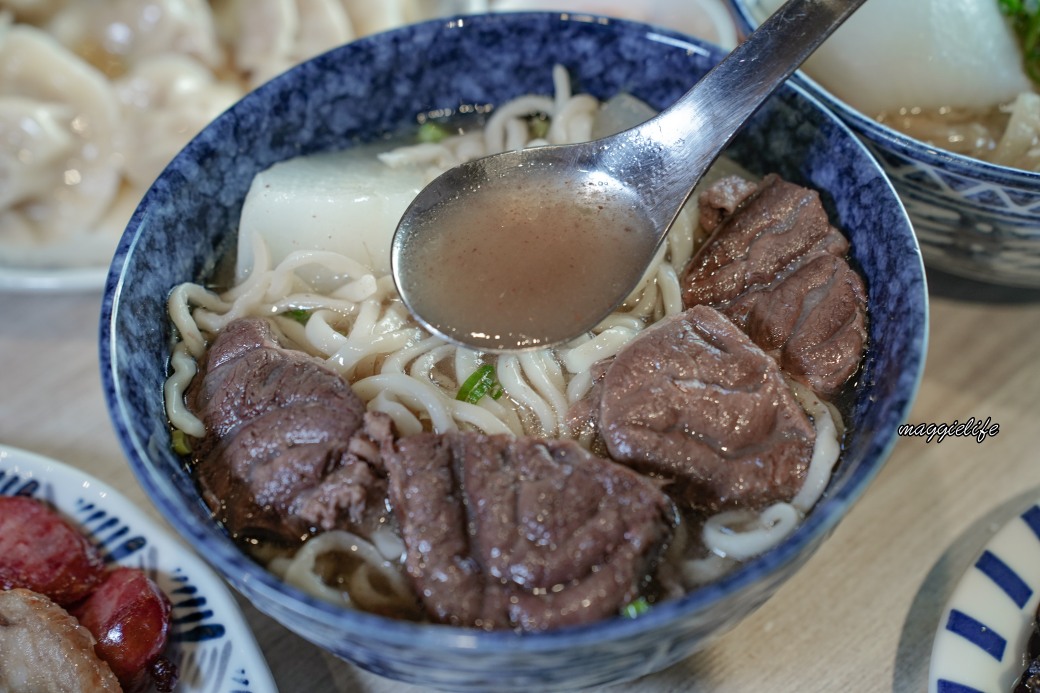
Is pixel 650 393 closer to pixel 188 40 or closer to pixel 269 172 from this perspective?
pixel 269 172

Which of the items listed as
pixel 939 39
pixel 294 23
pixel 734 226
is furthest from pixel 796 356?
pixel 294 23

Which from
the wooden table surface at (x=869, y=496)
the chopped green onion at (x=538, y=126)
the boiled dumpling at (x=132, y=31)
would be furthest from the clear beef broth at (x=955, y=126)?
the boiled dumpling at (x=132, y=31)

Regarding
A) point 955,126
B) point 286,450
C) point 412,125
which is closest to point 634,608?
point 286,450

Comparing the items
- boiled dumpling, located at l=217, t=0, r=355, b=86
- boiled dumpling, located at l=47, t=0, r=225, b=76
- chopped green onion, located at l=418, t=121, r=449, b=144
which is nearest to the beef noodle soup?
chopped green onion, located at l=418, t=121, r=449, b=144

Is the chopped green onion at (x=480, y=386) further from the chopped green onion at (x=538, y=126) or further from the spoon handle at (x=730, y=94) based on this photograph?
the chopped green onion at (x=538, y=126)

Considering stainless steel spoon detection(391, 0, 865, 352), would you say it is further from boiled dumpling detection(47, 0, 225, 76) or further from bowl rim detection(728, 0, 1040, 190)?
boiled dumpling detection(47, 0, 225, 76)
